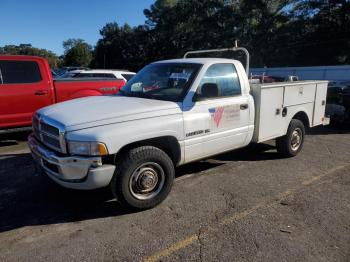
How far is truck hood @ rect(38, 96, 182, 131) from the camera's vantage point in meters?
3.75

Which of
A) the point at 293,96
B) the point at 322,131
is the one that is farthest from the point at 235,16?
the point at 293,96

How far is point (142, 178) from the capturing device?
4035 millimetres

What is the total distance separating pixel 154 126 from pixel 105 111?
1.97ft

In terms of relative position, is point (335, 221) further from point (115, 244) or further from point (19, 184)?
point (19, 184)

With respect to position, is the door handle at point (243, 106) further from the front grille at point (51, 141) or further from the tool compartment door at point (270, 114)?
the front grille at point (51, 141)

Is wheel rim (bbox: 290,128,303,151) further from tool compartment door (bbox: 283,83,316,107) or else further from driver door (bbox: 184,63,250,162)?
driver door (bbox: 184,63,250,162)

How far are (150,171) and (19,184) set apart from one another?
7.23 ft

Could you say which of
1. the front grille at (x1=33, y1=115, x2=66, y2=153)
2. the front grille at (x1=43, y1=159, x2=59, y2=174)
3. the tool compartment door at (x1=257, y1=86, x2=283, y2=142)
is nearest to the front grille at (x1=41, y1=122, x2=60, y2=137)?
the front grille at (x1=33, y1=115, x2=66, y2=153)

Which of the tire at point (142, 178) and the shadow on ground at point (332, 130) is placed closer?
the tire at point (142, 178)

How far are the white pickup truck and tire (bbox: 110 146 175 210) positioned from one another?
0.04 feet

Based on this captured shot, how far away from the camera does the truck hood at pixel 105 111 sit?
375 centimetres

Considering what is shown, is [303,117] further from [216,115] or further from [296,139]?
[216,115]

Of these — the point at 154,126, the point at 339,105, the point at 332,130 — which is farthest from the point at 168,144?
the point at 339,105

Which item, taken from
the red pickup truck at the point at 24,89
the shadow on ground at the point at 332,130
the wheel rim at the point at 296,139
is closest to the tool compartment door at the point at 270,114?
the wheel rim at the point at 296,139
